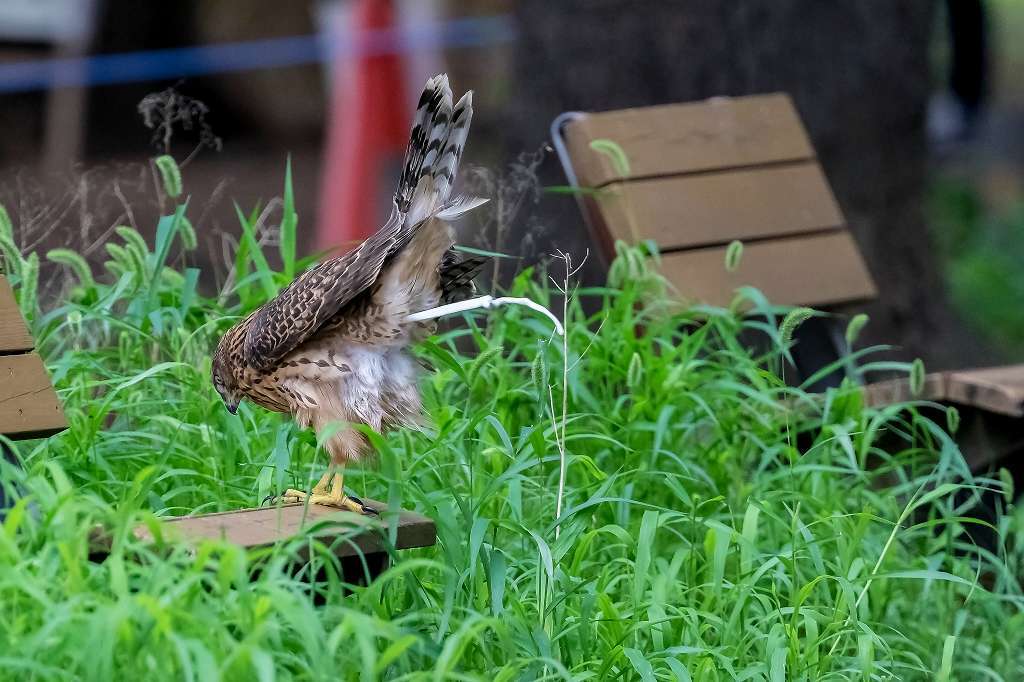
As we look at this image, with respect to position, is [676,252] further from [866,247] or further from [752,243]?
[866,247]

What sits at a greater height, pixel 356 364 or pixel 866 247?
pixel 356 364

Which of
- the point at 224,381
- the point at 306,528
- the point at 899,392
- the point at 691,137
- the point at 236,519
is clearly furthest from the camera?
the point at 691,137

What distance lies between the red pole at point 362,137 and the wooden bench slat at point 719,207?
3.92m

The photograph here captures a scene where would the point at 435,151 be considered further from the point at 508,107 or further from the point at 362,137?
the point at 362,137

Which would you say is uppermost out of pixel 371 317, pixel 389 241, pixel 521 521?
pixel 389 241

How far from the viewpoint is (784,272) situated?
4.36m

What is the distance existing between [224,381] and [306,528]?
653 mm

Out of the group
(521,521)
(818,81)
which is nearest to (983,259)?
(818,81)

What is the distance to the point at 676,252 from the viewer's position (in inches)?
168

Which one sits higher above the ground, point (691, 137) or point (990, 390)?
point (691, 137)

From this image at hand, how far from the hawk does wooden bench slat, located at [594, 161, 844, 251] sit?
5.13ft

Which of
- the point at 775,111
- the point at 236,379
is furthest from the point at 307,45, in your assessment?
the point at 236,379

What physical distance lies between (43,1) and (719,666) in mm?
9428

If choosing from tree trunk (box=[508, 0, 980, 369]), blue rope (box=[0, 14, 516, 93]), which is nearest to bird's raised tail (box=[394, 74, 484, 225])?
tree trunk (box=[508, 0, 980, 369])
